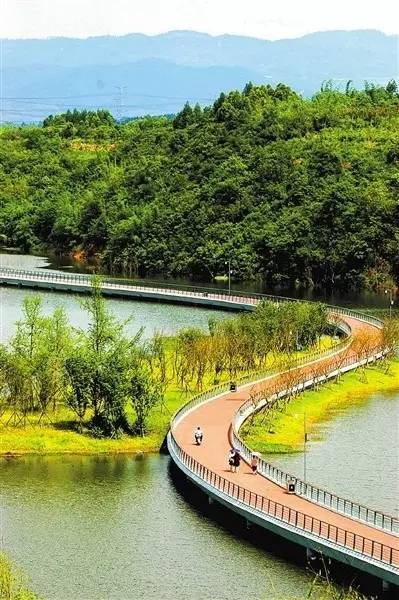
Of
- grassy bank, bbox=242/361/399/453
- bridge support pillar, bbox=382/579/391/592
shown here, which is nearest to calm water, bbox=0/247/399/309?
grassy bank, bbox=242/361/399/453

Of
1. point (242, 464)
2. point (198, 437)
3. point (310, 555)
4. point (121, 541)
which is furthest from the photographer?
point (198, 437)

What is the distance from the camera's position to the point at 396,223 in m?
139

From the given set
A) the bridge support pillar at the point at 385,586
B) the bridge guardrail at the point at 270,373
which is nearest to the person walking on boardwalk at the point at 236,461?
the bridge guardrail at the point at 270,373

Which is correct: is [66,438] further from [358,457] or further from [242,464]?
[358,457]

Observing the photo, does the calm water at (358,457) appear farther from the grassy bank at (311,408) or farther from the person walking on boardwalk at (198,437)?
the person walking on boardwalk at (198,437)

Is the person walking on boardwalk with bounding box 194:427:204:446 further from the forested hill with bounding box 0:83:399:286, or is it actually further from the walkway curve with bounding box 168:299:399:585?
the forested hill with bounding box 0:83:399:286

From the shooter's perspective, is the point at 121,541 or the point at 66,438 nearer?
the point at 121,541

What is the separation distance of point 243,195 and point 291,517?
107m

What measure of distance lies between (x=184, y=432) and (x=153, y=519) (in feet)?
36.2

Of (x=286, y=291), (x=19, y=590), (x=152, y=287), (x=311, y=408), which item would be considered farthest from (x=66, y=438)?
(x=286, y=291)

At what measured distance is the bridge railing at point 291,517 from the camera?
149 feet

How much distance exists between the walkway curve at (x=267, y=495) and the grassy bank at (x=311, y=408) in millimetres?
1069

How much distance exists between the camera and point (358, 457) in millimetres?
63250

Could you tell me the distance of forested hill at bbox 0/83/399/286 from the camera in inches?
5527
